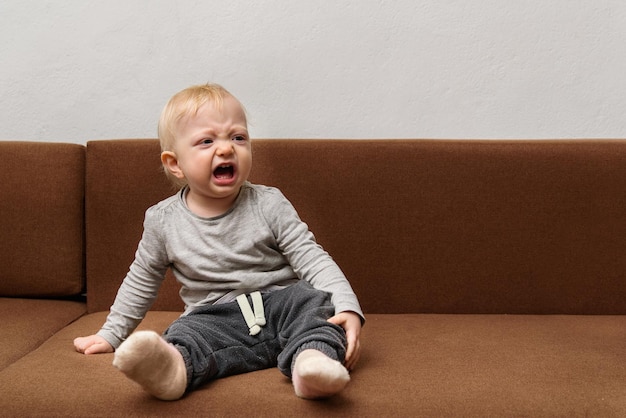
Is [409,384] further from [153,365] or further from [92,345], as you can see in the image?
[92,345]

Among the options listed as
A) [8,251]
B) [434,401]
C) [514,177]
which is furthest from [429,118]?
[8,251]

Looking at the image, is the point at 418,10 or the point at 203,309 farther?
the point at 418,10

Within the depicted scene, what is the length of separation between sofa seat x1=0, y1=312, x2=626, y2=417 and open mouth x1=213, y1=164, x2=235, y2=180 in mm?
432

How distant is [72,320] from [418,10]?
51.5 inches

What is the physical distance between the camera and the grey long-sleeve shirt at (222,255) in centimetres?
160

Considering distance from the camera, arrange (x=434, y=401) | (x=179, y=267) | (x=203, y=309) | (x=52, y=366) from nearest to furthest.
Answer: (x=434, y=401) < (x=52, y=366) < (x=203, y=309) < (x=179, y=267)

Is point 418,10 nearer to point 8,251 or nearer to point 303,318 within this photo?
point 303,318

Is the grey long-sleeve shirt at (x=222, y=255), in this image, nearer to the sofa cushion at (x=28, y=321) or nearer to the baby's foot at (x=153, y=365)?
the sofa cushion at (x=28, y=321)

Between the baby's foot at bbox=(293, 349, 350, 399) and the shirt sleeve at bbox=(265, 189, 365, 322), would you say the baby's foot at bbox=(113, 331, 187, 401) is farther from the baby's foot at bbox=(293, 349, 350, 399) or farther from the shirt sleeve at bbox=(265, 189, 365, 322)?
the shirt sleeve at bbox=(265, 189, 365, 322)

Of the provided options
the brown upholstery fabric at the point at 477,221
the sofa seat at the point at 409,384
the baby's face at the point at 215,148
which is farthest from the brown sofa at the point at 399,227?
the baby's face at the point at 215,148

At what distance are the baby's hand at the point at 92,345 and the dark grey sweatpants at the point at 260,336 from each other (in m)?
0.18

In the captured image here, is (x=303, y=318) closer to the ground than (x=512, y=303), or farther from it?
farther from it

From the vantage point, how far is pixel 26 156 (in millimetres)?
2002

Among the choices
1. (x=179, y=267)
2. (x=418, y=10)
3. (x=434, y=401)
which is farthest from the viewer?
(x=418, y=10)
